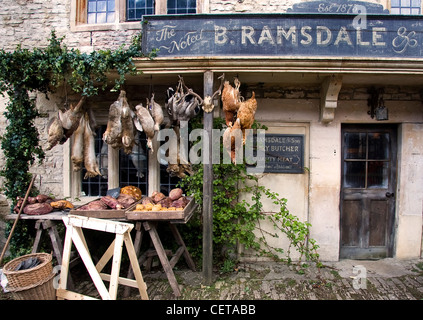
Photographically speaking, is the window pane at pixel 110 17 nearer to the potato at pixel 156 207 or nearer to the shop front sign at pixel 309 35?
the shop front sign at pixel 309 35

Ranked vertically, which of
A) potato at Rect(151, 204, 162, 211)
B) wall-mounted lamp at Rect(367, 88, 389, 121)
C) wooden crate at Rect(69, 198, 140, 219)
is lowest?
wooden crate at Rect(69, 198, 140, 219)

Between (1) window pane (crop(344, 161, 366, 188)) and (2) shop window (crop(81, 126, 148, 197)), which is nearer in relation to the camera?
(1) window pane (crop(344, 161, 366, 188))

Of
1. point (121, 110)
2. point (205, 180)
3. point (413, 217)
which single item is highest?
point (121, 110)

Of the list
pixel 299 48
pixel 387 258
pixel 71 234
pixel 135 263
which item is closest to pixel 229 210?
pixel 135 263

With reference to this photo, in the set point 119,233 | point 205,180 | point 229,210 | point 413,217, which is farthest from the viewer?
point 413,217

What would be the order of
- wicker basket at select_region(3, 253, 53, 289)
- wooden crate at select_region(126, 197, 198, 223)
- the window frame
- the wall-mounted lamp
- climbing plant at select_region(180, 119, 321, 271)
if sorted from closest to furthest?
wicker basket at select_region(3, 253, 53, 289) < wooden crate at select_region(126, 197, 198, 223) < climbing plant at select_region(180, 119, 321, 271) < the wall-mounted lamp < the window frame

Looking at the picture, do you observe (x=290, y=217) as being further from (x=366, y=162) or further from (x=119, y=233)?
(x=119, y=233)

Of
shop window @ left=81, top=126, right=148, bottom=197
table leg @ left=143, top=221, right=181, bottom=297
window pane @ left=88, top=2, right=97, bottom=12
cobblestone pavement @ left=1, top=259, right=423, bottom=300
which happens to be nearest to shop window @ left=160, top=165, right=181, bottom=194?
shop window @ left=81, top=126, right=148, bottom=197

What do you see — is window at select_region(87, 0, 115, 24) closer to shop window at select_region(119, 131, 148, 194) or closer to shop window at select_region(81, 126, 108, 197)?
shop window at select_region(81, 126, 108, 197)

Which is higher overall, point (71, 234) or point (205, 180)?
point (205, 180)

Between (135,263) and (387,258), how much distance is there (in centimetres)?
463

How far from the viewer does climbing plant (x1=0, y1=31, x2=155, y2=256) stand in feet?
12.5
